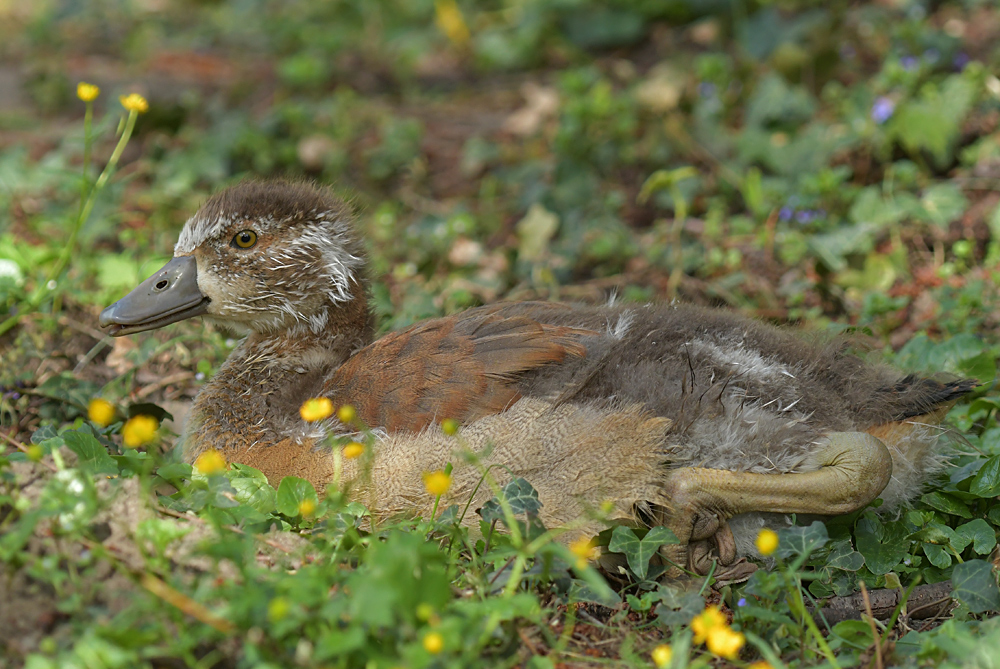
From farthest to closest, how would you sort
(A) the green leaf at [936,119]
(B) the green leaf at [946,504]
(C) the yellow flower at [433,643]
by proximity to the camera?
(A) the green leaf at [936,119] < (B) the green leaf at [946,504] < (C) the yellow flower at [433,643]

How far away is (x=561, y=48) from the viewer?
8336mm

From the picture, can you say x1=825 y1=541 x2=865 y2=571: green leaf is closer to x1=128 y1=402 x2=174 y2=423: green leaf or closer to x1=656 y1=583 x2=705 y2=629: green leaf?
x1=656 y1=583 x2=705 y2=629: green leaf

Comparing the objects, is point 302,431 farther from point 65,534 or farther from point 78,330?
point 78,330

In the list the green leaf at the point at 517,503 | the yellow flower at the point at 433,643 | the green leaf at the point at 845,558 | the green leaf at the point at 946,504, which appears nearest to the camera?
the yellow flower at the point at 433,643

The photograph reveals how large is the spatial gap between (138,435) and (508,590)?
39.6 inches

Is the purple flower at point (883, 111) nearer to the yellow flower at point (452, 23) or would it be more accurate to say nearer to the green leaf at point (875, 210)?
the green leaf at point (875, 210)

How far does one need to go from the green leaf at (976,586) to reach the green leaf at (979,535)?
20 cm

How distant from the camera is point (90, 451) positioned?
300 centimetres

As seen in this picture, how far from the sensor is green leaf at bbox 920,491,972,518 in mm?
3354

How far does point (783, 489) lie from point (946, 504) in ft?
2.30

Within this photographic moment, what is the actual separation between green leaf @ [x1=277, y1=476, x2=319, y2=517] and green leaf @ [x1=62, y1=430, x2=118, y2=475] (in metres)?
0.52

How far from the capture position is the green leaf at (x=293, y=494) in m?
2.95

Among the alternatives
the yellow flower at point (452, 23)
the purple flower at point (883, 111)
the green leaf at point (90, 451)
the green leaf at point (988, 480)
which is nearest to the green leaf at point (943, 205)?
the purple flower at point (883, 111)

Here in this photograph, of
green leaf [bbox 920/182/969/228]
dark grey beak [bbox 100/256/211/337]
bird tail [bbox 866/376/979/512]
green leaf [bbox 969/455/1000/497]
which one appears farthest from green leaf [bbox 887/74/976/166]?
dark grey beak [bbox 100/256/211/337]
